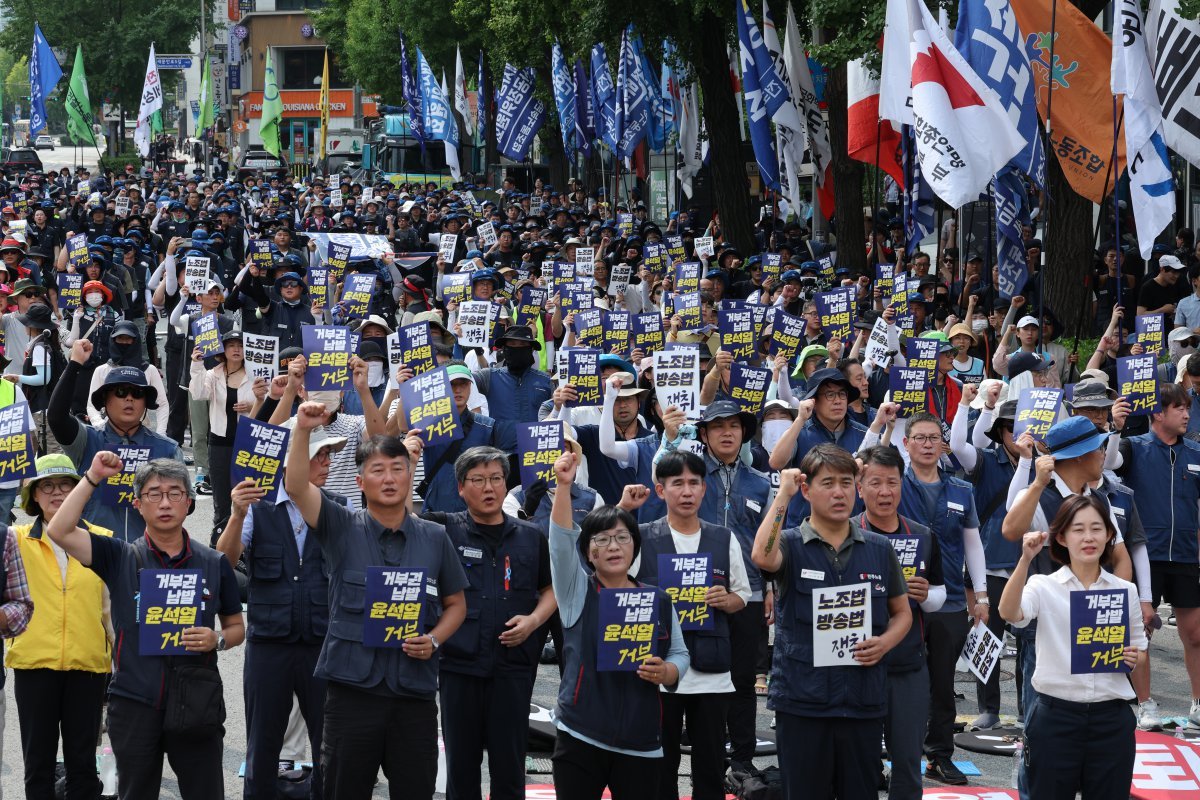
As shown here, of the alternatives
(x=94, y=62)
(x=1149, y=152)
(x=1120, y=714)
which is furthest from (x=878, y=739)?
(x=94, y=62)

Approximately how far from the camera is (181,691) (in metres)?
6.54

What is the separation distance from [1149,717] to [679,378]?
125 inches

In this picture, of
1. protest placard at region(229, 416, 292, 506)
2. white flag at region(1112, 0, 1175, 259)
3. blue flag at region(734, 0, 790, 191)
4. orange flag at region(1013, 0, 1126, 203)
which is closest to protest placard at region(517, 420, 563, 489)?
protest placard at region(229, 416, 292, 506)

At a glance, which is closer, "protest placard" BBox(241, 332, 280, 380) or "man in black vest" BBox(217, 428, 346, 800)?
"man in black vest" BBox(217, 428, 346, 800)

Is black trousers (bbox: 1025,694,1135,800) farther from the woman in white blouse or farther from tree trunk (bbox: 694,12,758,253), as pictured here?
tree trunk (bbox: 694,12,758,253)

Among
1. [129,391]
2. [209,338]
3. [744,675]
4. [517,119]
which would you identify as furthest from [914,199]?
[129,391]

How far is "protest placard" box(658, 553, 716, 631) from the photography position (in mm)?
6887

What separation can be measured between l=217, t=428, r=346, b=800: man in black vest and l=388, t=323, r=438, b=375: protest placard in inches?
147

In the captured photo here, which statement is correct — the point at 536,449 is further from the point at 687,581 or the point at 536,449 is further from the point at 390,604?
the point at 390,604

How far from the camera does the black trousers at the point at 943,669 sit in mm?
8477

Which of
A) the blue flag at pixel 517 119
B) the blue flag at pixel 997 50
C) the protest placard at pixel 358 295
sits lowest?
the protest placard at pixel 358 295

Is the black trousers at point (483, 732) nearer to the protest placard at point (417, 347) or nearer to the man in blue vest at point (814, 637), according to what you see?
the man in blue vest at point (814, 637)

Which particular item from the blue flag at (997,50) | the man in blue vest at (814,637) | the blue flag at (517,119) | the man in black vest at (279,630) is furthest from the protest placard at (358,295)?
the blue flag at (517,119)

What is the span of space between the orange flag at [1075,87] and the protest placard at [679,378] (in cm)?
718
